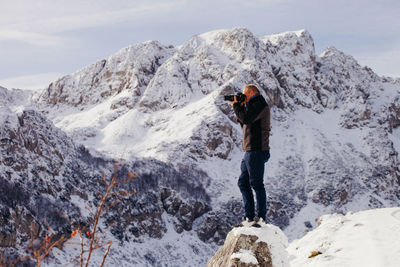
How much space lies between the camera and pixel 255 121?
29.5ft

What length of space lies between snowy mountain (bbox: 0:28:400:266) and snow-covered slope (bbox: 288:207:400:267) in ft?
159

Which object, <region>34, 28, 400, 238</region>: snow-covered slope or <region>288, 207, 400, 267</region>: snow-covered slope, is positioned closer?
<region>288, 207, 400, 267</region>: snow-covered slope

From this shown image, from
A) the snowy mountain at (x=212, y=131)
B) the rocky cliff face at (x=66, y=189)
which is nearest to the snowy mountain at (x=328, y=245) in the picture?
the rocky cliff face at (x=66, y=189)

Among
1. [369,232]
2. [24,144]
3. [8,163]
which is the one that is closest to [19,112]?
[24,144]

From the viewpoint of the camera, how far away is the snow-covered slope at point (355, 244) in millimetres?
9469

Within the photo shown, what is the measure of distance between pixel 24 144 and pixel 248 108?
6059cm

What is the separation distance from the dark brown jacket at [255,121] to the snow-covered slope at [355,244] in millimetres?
3501

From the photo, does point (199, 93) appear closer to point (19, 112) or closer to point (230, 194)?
point (230, 194)

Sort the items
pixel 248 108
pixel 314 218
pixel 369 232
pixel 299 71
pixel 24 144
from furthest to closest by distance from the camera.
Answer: pixel 299 71, pixel 314 218, pixel 24 144, pixel 369 232, pixel 248 108

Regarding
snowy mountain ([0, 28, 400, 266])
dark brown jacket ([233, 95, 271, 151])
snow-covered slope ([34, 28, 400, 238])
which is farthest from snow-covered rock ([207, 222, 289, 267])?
snow-covered slope ([34, 28, 400, 238])

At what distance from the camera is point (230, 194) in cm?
8200

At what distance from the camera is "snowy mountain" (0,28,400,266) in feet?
234

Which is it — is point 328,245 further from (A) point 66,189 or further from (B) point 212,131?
(B) point 212,131

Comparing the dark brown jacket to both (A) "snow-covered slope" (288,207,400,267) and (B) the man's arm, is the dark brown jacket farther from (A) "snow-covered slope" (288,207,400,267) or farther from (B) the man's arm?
(A) "snow-covered slope" (288,207,400,267)
